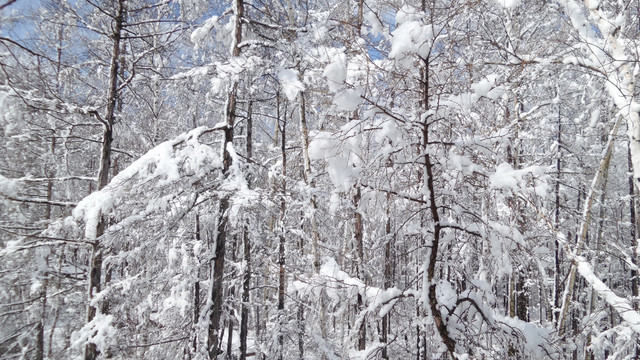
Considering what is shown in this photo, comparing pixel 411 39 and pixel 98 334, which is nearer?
pixel 411 39

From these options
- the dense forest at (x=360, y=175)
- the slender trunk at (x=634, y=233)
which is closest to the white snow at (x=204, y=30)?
the dense forest at (x=360, y=175)

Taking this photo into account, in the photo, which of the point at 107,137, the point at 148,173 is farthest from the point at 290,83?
the point at 107,137

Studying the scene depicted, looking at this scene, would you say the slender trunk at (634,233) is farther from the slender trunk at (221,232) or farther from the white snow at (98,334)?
the white snow at (98,334)

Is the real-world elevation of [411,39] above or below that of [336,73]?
above

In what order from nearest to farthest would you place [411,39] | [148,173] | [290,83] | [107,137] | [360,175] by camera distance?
[411,39] → [360,175] → [148,173] → [290,83] → [107,137]

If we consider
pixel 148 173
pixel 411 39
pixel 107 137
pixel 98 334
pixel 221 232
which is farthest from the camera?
pixel 107 137

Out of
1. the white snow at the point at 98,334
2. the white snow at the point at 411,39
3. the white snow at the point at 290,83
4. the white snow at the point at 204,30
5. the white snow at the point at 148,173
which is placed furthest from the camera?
the white snow at the point at 204,30

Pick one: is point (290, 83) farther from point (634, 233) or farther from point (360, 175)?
point (634, 233)

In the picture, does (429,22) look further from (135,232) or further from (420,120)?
(135,232)

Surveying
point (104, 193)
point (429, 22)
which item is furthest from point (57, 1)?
point (429, 22)

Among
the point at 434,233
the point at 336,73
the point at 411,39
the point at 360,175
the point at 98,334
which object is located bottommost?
the point at 98,334

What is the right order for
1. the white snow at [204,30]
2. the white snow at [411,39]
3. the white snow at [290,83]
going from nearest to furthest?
1. the white snow at [411,39]
2. the white snow at [290,83]
3. the white snow at [204,30]

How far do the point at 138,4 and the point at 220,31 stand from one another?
1.97 metres

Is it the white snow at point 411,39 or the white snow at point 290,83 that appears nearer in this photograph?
the white snow at point 411,39
